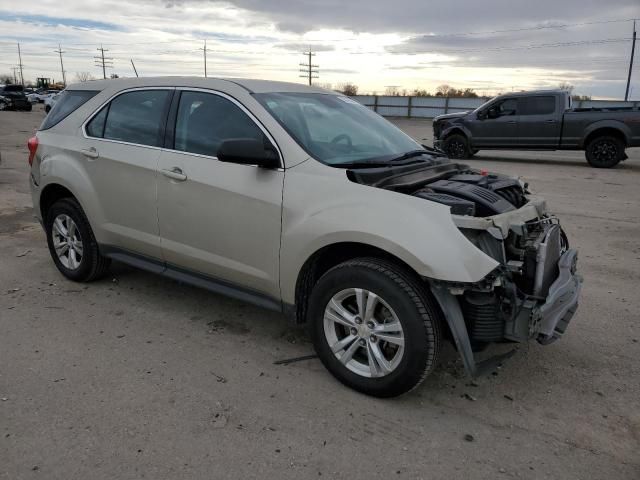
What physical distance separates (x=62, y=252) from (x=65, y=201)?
0.52 m

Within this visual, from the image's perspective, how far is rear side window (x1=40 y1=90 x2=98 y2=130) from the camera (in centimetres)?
477

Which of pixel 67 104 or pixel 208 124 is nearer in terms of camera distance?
pixel 208 124

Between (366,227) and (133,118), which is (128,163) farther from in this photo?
(366,227)

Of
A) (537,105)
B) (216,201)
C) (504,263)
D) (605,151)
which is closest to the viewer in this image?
(504,263)

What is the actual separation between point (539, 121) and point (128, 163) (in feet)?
42.8

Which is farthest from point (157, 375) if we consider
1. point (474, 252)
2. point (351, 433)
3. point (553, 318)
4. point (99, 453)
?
point (553, 318)

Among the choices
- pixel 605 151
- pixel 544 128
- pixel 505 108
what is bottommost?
pixel 605 151

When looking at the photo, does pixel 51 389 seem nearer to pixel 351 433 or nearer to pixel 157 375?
pixel 157 375

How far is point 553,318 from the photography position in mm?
3061

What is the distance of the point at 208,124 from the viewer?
3.86 metres

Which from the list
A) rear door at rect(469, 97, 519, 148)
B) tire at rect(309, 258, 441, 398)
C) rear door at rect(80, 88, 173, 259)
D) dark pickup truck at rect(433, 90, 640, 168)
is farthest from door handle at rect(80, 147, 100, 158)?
rear door at rect(469, 97, 519, 148)

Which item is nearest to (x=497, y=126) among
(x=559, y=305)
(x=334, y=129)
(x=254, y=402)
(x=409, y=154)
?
(x=409, y=154)

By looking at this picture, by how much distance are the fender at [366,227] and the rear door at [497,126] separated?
13.1 meters

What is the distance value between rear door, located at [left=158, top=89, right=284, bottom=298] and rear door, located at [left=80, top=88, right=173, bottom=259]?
14 cm
